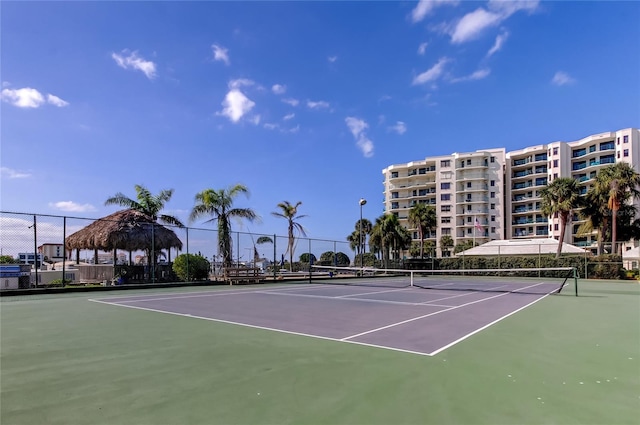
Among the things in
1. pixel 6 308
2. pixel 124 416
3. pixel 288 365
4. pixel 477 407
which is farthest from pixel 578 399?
pixel 6 308

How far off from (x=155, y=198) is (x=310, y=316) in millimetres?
21607

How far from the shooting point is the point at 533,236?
277ft

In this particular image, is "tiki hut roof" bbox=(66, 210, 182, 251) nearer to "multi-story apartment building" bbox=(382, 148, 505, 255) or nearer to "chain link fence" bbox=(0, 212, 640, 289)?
"chain link fence" bbox=(0, 212, 640, 289)

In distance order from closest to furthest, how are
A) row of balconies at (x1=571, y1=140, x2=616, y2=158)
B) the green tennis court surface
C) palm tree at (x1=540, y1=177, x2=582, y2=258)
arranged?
the green tennis court surface → palm tree at (x1=540, y1=177, x2=582, y2=258) → row of balconies at (x1=571, y1=140, x2=616, y2=158)

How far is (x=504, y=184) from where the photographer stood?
92500mm

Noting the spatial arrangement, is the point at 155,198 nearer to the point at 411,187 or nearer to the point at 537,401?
the point at 537,401

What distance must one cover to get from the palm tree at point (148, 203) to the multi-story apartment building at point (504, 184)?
226 feet

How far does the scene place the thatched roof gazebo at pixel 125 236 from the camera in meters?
22.5

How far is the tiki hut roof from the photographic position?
22531 mm

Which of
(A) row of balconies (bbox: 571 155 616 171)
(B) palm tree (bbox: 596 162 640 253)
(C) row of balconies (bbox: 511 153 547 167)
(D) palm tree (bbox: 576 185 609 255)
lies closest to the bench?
(B) palm tree (bbox: 596 162 640 253)

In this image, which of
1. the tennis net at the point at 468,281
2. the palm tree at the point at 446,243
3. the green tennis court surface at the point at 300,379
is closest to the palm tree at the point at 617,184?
the tennis net at the point at 468,281

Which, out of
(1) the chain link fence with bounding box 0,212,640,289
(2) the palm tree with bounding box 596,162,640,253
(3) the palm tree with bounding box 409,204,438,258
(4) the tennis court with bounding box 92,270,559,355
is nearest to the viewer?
(4) the tennis court with bounding box 92,270,559,355

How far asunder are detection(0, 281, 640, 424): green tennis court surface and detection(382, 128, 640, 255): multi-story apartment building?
270 feet

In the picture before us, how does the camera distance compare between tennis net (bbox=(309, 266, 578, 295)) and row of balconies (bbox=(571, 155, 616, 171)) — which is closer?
tennis net (bbox=(309, 266, 578, 295))
